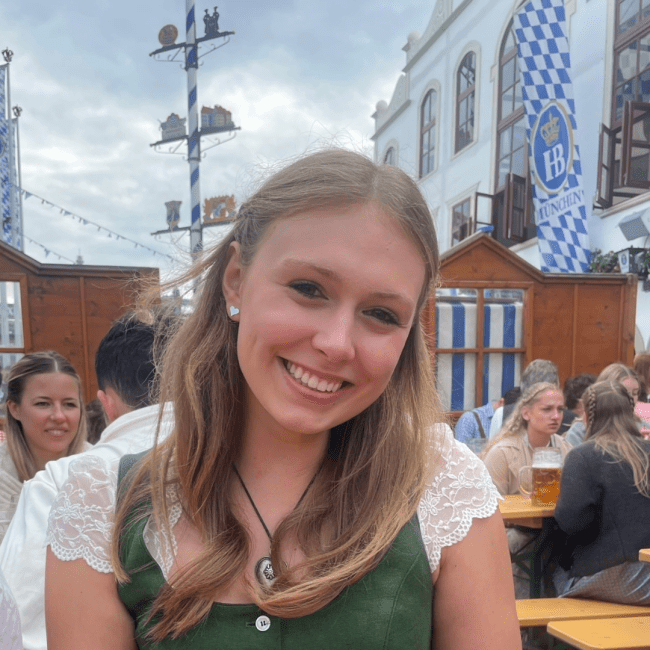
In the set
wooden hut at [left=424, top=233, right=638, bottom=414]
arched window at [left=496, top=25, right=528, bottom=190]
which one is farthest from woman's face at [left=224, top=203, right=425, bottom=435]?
arched window at [left=496, top=25, right=528, bottom=190]

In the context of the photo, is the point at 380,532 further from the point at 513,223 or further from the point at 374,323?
the point at 513,223

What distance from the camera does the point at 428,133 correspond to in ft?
44.3

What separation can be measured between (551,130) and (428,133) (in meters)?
6.43

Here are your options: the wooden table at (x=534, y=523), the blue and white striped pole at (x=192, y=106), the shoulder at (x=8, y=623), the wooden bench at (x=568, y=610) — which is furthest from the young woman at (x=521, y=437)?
the blue and white striped pole at (x=192, y=106)

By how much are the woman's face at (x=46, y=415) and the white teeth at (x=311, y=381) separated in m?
1.74

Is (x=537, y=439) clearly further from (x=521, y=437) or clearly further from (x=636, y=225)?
(x=636, y=225)

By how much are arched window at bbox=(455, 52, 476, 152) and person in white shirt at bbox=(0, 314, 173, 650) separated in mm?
11083

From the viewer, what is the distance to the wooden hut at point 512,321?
4.91 meters

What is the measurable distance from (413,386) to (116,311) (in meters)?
3.61

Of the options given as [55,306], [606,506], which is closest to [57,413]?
[55,306]

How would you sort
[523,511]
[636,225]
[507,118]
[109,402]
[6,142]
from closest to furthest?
[109,402], [523,511], [636,225], [6,142], [507,118]

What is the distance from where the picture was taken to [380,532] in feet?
2.61

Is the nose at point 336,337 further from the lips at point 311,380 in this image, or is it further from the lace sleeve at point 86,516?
the lace sleeve at point 86,516

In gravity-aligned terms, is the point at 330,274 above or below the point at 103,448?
above
